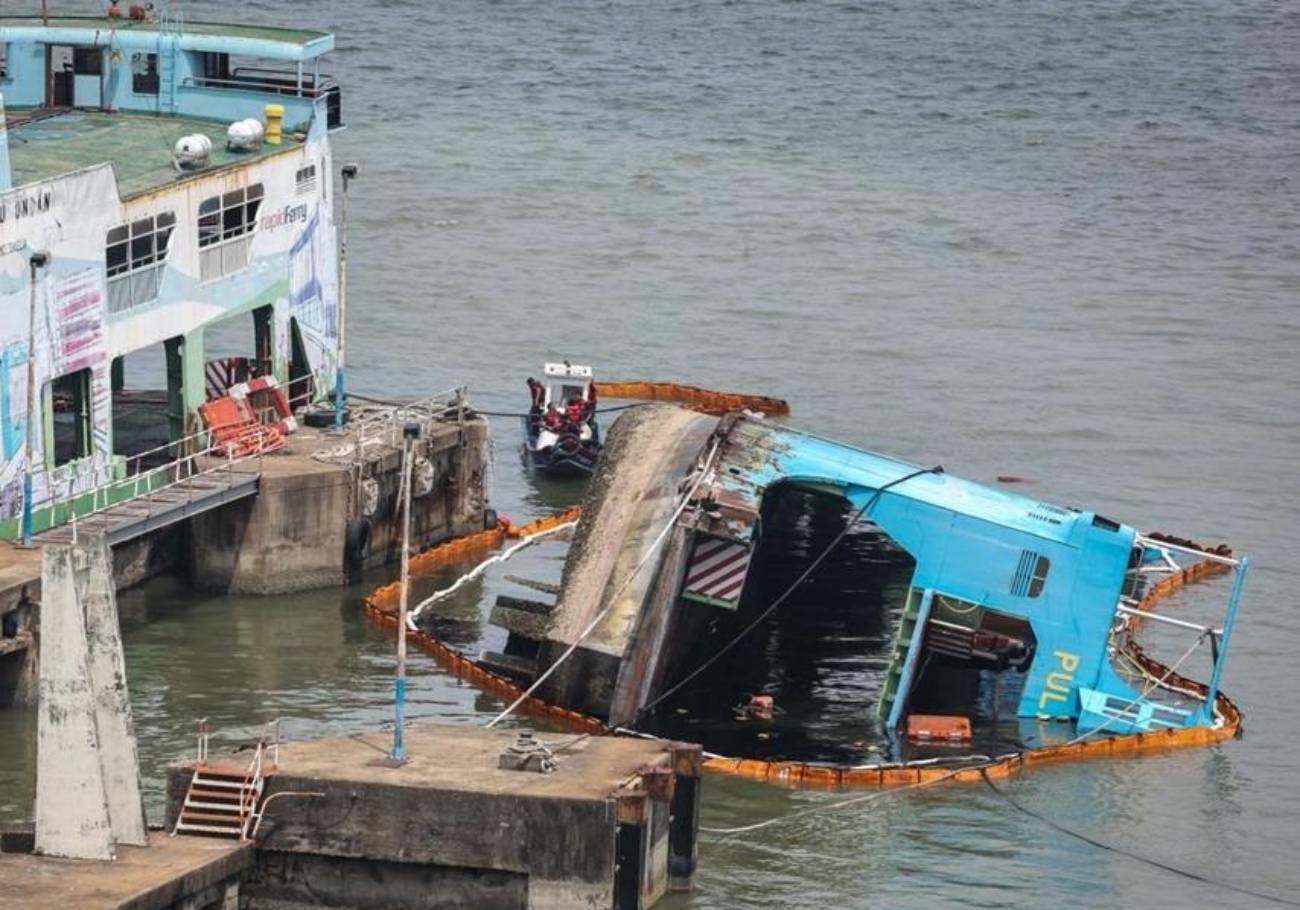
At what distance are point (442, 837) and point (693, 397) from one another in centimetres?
3558

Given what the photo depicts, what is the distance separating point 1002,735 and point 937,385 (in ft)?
95.2

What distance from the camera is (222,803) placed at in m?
37.8

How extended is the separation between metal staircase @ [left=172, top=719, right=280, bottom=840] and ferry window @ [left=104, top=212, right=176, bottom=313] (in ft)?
57.6

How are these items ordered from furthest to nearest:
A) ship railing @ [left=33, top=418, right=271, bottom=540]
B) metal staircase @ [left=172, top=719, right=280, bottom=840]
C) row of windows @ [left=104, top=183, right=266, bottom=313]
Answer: row of windows @ [left=104, top=183, right=266, bottom=313] → ship railing @ [left=33, top=418, right=271, bottom=540] → metal staircase @ [left=172, top=719, right=280, bottom=840]

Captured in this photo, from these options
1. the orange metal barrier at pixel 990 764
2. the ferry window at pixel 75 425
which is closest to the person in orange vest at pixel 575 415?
the ferry window at pixel 75 425

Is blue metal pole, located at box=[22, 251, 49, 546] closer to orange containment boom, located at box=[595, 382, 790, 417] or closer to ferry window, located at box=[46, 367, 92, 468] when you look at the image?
ferry window, located at box=[46, 367, 92, 468]

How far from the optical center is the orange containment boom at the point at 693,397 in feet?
236

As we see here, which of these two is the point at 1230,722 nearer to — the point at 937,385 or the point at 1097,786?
the point at 1097,786

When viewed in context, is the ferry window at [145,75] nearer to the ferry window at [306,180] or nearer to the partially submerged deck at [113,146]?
the partially submerged deck at [113,146]

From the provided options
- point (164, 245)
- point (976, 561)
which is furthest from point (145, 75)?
point (976, 561)

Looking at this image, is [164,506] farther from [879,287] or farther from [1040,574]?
[879,287]

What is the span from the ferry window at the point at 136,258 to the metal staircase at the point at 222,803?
57.6 ft

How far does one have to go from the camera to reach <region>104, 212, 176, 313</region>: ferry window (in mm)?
53688

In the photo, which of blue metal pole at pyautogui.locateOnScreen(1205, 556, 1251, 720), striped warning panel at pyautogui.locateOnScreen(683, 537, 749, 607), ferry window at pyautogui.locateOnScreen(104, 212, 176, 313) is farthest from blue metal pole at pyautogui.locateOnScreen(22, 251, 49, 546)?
blue metal pole at pyautogui.locateOnScreen(1205, 556, 1251, 720)
